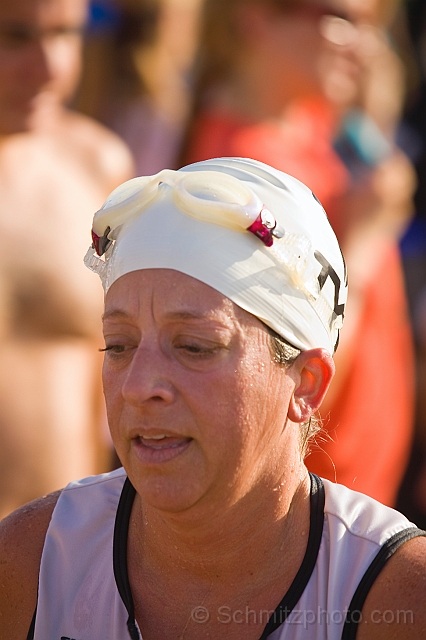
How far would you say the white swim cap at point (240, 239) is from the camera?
2400 millimetres

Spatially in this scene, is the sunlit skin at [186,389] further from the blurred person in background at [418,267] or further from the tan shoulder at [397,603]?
the blurred person in background at [418,267]

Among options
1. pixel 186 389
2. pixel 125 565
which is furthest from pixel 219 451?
pixel 125 565

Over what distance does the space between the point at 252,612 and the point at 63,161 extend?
296cm

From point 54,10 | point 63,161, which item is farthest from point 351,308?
point 54,10

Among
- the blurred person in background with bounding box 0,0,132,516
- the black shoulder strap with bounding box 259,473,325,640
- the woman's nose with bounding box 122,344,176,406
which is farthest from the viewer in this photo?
the blurred person in background with bounding box 0,0,132,516

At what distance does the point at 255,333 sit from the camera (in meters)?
2.43

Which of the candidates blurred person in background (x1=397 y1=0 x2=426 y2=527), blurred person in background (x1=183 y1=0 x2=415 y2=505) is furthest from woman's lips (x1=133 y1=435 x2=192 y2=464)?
A: blurred person in background (x1=397 y1=0 x2=426 y2=527)

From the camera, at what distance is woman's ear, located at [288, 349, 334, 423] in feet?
8.37

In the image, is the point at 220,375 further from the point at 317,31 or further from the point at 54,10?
the point at 317,31

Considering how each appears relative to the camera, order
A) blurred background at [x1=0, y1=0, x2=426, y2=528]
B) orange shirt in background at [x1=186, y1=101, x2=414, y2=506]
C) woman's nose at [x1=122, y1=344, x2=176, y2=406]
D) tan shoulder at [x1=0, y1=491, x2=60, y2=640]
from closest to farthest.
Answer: woman's nose at [x1=122, y1=344, x2=176, y2=406] < tan shoulder at [x1=0, y1=491, x2=60, y2=640] < orange shirt in background at [x1=186, y1=101, x2=414, y2=506] < blurred background at [x1=0, y1=0, x2=426, y2=528]

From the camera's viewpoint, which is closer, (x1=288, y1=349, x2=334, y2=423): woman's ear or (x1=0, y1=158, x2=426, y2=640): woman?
(x1=0, y1=158, x2=426, y2=640): woman

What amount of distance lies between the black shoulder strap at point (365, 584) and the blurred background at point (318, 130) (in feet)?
6.07

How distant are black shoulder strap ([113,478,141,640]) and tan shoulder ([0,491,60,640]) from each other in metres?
0.24

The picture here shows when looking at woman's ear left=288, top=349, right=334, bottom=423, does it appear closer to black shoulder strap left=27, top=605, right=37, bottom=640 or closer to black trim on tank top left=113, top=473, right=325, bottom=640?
black trim on tank top left=113, top=473, right=325, bottom=640
